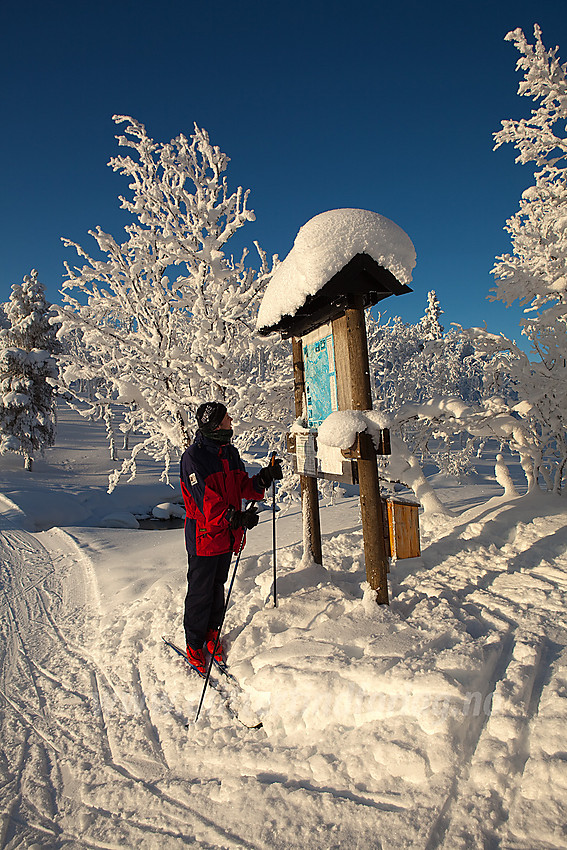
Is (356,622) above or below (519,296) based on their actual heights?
below

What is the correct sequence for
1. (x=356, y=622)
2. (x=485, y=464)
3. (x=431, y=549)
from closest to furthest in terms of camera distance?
(x=356, y=622) → (x=431, y=549) → (x=485, y=464)

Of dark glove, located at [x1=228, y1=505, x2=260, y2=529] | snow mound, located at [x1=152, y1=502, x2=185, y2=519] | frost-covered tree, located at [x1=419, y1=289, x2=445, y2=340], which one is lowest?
snow mound, located at [x1=152, y1=502, x2=185, y2=519]

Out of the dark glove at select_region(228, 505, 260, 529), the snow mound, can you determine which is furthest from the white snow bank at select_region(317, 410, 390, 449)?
the snow mound

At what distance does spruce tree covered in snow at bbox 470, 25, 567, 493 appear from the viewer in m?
6.16

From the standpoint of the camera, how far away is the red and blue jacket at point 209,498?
11.4ft

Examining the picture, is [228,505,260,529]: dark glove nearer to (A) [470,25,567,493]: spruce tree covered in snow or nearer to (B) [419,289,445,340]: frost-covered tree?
(A) [470,25,567,493]: spruce tree covered in snow

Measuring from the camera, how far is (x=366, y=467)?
11.8ft

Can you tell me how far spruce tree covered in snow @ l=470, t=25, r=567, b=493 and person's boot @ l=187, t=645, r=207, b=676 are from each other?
544cm

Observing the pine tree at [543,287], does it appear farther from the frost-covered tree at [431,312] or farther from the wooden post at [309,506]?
the frost-covered tree at [431,312]

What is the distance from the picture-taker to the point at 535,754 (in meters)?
1.97

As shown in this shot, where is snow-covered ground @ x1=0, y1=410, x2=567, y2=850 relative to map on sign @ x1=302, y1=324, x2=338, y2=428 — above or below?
below

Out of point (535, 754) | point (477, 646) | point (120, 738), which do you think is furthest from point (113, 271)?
point (535, 754)

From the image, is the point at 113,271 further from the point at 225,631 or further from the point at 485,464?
the point at 485,464

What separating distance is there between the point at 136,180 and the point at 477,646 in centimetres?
712
